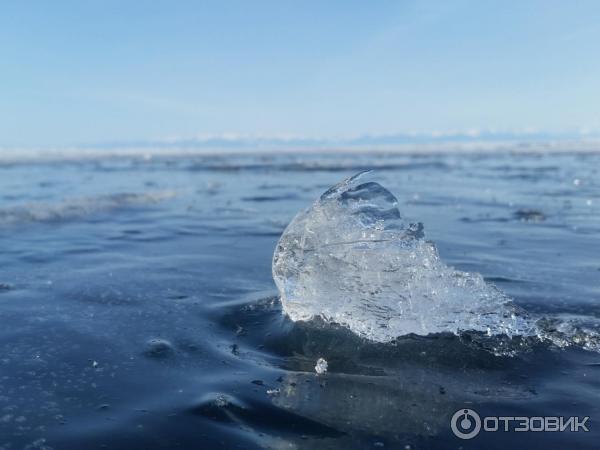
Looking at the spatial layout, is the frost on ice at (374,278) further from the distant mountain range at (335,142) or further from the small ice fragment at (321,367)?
the distant mountain range at (335,142)

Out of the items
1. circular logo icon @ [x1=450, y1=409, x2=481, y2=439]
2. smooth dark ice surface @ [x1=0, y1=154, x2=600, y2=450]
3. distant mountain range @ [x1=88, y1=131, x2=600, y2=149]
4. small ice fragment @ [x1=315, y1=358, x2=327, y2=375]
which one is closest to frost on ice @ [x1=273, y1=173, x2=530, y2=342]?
smooth dark ice surface @ [x1=0, y1=154, x2=600, y2=450]

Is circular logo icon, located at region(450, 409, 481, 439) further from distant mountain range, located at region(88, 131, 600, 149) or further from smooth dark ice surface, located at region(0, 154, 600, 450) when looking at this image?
distant mountain range, located at region(88, 131, 600, 149)

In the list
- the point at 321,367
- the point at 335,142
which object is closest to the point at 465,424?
the point at 321,367

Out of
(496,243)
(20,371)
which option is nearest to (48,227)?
(20,371)

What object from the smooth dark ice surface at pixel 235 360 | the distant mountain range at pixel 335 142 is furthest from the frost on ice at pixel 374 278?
the distant mountain range at pixel 335 142

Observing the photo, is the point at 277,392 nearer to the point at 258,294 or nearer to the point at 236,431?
the point at 236,431

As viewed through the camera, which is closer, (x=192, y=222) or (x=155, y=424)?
(x=155, y=424)
